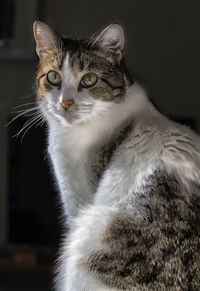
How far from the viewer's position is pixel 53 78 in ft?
2.64

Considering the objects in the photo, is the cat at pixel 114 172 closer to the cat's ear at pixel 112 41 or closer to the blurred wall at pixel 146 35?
the cat's ear at pixel 112 41

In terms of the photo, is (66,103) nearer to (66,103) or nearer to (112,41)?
(66,103)

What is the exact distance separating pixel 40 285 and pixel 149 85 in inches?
43.3

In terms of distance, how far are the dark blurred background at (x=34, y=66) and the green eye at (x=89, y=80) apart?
Result: 122cm

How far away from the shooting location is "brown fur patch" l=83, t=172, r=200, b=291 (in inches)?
25.0

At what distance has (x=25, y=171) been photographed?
1.97 meters

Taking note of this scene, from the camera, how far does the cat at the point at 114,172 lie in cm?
64

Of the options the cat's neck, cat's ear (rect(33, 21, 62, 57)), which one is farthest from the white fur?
cat's ear (rect(33, 21, 62, 57))

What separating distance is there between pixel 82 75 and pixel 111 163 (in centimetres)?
17

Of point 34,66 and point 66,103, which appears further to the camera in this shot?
point 34,66

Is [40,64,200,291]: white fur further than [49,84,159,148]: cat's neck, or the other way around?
[49,84,159,148]: cat's neck

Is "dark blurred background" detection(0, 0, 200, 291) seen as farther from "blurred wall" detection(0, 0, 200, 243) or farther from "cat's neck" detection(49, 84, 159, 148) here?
"cat's neck" detection(49, 84, 159, 148)

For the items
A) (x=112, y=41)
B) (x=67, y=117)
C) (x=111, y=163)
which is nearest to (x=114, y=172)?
(x=111, y=163)

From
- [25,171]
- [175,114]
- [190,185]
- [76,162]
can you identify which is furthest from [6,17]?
[190,185]
